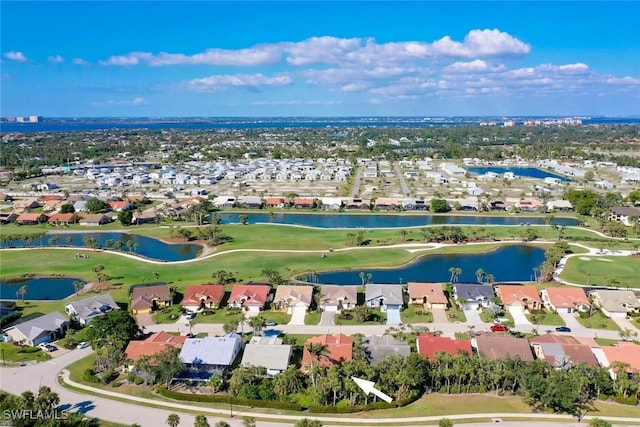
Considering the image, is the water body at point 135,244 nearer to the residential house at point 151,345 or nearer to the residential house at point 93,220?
the residential house at point 93,220

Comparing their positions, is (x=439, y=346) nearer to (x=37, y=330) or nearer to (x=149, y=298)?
(x=149, y=298)

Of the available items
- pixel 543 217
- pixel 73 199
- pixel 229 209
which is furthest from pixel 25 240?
pixel 543 217

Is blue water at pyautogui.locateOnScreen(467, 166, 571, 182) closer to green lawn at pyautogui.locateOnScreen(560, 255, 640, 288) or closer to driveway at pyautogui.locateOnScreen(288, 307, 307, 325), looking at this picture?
green lawn at pyautogui.locateOnScreen(560, 255, 640, 288)

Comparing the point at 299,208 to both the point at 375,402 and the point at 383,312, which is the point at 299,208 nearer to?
the point at 383,312

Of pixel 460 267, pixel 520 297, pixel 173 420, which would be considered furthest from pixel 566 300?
pixel 173 420

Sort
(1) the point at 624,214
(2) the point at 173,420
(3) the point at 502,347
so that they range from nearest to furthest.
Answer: (2) the point at 173,420, (3) the point at 502,347, (1) the point at 624,214
